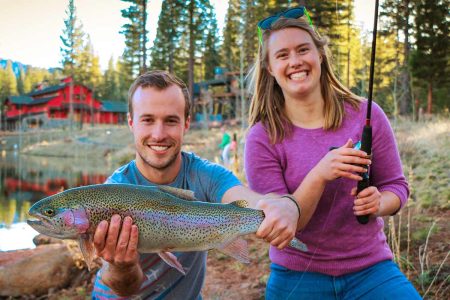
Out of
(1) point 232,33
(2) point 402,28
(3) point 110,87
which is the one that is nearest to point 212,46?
(1) point 232,33

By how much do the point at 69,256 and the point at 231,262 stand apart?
102 inches

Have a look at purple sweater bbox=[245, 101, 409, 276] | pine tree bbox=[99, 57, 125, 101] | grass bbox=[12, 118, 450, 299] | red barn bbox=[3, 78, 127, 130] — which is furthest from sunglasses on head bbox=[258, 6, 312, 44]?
pine tree bbox=[99, 57, 125, 101]

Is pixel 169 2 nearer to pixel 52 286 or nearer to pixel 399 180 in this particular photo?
pixel 52 286

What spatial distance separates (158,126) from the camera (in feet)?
9.09

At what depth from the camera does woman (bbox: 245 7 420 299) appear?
261 cm

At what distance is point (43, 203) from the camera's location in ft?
7.73

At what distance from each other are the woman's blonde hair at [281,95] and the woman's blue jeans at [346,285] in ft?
2.84

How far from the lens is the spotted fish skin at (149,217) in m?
2.30

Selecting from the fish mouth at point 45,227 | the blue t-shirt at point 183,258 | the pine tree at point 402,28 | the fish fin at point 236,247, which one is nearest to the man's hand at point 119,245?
the fish mouth at point 45,227

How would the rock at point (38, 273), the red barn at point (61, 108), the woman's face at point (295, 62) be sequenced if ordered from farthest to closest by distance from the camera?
the red barn at point (61, 108) < the rock at point (38, 273) < the woman's face at point (295, 62)

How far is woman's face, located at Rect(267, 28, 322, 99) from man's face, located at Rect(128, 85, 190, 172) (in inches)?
27.4

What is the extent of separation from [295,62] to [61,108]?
70384 millimetres

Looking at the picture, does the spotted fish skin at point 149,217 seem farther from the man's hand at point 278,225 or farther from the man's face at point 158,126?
the man's face at point 158,126

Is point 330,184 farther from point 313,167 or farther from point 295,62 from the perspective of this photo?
point 295,62
